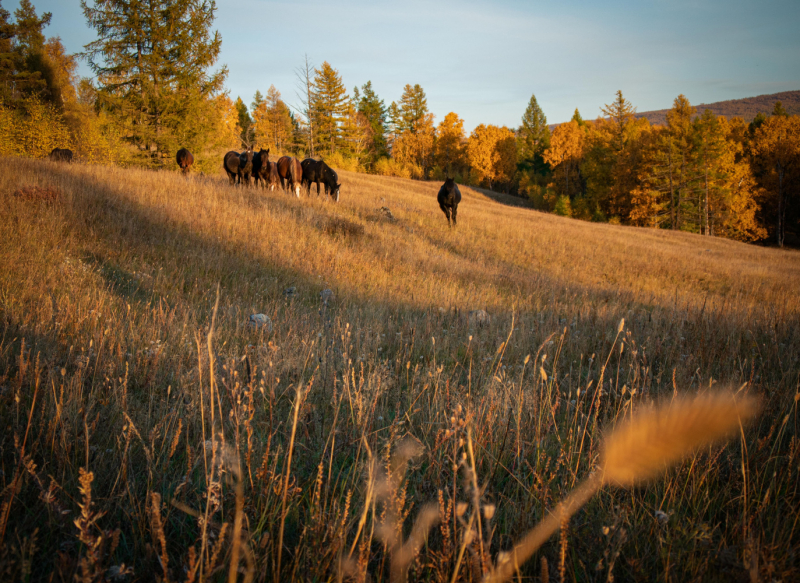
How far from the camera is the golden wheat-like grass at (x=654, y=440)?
186 cm

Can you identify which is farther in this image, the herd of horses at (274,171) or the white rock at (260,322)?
the herd of horses at (274,171)

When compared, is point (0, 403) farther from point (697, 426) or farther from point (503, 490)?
point (697, 426)

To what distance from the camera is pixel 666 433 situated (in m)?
2.41

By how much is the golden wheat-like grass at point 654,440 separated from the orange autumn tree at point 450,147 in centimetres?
6989

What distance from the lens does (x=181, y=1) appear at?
19.5 metres

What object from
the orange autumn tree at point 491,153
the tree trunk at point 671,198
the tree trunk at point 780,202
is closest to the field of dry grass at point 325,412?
the tree trunk at point 671,198

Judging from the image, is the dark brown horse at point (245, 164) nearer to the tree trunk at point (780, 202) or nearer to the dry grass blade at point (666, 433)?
the dry grass blade at point (666, 433)

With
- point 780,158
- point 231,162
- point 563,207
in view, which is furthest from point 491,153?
point 231,162

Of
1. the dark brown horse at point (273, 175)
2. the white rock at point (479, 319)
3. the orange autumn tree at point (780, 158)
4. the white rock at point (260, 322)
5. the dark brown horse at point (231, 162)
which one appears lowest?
the white rock at point (479, 319)

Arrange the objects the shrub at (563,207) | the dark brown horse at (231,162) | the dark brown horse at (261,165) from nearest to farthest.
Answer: the dark brown horse at (261,165) → the dark brown horse at (231,162) → the shrub at (563,207)

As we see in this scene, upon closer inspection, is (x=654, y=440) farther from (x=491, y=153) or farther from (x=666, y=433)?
(x=491, y=153)

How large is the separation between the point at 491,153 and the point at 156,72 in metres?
53.7

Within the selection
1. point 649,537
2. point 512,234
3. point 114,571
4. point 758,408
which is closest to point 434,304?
point 758,408

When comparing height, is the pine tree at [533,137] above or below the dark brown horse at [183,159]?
above
